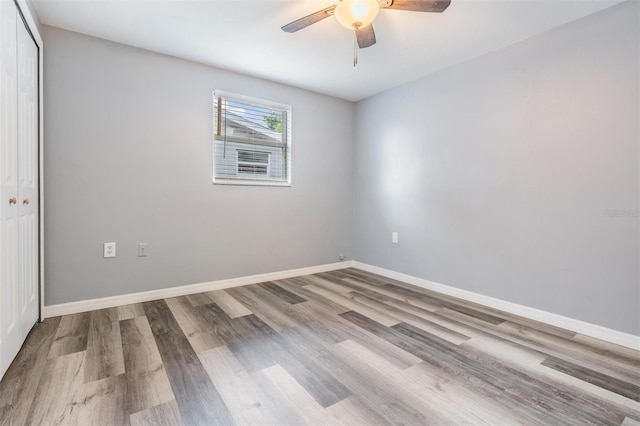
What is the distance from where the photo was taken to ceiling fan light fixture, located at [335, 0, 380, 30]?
1.65 meters

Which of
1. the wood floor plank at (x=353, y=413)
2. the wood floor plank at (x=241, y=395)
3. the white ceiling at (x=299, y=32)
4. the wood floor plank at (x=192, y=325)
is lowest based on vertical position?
the wood floor plank at (x=353, y=413)

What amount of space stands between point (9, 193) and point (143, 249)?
46.3 inches

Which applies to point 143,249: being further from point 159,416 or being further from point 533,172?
point 533,172

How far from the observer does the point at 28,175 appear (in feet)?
6.44

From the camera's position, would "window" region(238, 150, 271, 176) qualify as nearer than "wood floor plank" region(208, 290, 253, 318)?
No

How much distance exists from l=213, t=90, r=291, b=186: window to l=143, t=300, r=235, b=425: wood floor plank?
1501 mm

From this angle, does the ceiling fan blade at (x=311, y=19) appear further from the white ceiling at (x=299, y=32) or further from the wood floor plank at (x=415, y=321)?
the wood floor plank at (x=415, y=321)

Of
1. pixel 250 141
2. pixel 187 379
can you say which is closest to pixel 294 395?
pixel 187 379

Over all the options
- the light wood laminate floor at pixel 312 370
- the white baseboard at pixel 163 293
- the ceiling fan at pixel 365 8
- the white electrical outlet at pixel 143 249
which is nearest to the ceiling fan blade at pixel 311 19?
the ceiling fan at pixel 365 8

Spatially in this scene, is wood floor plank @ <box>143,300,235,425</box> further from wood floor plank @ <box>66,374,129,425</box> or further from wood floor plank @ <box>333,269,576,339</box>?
wood floor plank @ <box>333,269,576,339</box>

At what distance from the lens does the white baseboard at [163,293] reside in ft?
7.84

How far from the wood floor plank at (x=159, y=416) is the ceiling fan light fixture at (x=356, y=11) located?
2.14 metres

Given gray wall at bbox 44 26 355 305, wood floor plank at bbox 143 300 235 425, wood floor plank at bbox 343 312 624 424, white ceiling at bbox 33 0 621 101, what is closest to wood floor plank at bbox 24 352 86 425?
wood floor plank at bbox 143 300 235 425

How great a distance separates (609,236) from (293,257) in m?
2.80
